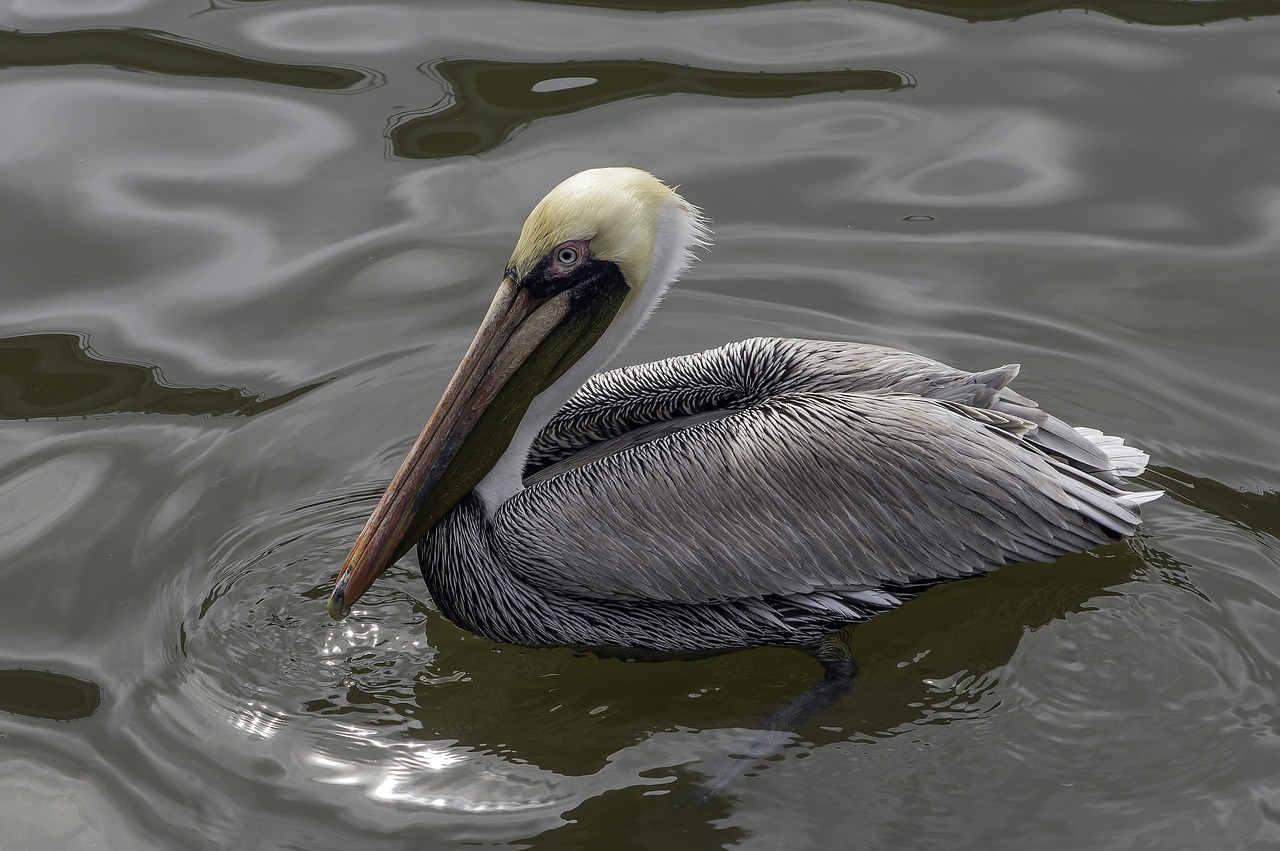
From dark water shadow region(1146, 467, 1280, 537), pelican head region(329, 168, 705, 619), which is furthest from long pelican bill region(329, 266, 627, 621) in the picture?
dark water shadow region(1146, 467, 1280, 537)

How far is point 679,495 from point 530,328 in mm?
661

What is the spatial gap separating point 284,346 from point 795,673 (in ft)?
8.49

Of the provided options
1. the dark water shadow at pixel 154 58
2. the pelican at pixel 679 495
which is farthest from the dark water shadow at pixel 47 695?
the dark water shadow at pixel 154 58

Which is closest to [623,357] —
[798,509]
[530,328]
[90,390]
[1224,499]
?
[530,328]

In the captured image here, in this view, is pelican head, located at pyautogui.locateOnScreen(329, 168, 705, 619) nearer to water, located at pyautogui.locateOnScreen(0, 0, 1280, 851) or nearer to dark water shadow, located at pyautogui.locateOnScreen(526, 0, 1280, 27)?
water, located at pyautogui.locateOnScreen(0, 0, 1280, 851)

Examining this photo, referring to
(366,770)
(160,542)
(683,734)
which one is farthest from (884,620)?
(160,542)

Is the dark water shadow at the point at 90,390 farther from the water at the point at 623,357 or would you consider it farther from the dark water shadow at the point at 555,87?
the dark water shadow at the point at 555,87

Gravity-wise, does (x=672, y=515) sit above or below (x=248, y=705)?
above

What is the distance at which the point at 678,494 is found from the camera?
4.20 metres

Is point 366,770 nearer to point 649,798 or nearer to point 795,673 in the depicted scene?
point 649,798

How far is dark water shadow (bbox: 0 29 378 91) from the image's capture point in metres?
7.47

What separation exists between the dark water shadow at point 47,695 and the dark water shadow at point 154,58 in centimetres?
391

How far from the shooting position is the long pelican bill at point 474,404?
13.8 feet

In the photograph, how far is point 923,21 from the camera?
306 inches
